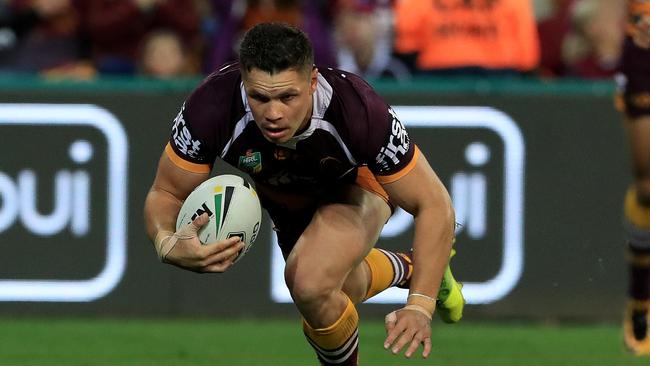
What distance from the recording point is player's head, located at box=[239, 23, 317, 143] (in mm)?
6441

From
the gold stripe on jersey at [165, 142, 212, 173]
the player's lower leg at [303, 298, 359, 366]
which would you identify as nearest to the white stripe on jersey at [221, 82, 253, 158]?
the gold stripe on jersey at [165, 142, 212, 173]

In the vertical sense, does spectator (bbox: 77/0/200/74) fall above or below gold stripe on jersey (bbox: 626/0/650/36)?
below

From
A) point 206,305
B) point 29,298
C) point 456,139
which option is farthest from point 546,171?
point 29,298

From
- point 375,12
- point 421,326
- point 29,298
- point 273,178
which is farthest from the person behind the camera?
point 375,12

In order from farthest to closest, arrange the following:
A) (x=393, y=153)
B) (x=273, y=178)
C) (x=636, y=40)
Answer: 1. (x=636, y=40)
2. (x=273, y=178)
3. (x=393, y=153)

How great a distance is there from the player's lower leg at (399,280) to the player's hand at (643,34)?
6.30 feet

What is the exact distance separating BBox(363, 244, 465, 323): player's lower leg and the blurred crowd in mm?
3020

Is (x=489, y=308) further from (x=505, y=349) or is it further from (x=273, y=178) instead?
(x=273, y=178)

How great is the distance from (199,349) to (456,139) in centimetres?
247

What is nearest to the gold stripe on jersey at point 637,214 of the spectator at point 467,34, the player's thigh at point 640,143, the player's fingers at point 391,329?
the player's thigh at point 640,143

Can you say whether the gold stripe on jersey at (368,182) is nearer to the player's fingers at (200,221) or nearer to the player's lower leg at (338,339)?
the player's lower leg at (338,339)

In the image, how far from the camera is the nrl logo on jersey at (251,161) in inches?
272

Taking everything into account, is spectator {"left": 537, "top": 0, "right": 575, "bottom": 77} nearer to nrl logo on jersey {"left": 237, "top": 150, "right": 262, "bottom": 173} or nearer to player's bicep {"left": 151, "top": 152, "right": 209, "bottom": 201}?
nrl logo on jersey {"left": 237, "top": 150, "right": 262, "bottom": 173}

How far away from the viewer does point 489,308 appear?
10.4m
